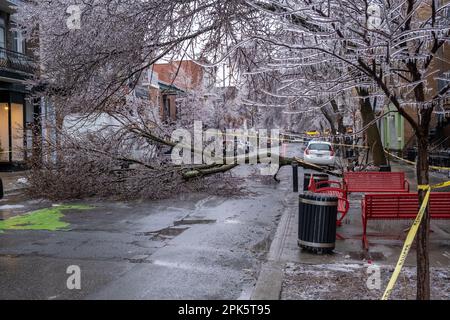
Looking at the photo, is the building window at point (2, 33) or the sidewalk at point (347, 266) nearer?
the sidewalk at point (347, 266)

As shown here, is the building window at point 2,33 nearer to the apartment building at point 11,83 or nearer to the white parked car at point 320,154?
the apartment building at point 11,83

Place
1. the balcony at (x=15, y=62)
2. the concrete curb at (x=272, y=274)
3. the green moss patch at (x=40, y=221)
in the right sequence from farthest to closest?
1. the balcony at (x=15, y=62)
2. the green moss patch at (x=40, y=221)
3. the concrete curb at (x=272, y=274)

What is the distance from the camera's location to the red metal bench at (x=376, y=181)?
1159 cm

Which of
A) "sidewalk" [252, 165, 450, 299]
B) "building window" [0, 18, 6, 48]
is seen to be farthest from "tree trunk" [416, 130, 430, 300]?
"building window" [0, 18, 6, 48]

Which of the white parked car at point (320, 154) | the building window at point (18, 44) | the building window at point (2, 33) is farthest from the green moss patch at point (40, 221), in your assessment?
the white parked car at point (320, 154)

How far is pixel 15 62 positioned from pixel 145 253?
61.2ft

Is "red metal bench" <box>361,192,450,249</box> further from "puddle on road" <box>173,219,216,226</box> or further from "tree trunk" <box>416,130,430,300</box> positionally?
"puddle on road" <box>173,219,216,226</box>

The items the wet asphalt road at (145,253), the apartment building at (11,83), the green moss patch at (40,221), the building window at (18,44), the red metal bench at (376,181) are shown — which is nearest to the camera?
the wet asphalt road at (145,253)

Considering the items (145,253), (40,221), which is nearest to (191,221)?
(145,253)

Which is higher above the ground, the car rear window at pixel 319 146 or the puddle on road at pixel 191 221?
the car rear window at pixel 319 146

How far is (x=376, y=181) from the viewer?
11828 mm

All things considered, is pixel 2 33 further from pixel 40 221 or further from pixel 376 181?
pixel 376 181

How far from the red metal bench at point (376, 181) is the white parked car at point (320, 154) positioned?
49.7ft

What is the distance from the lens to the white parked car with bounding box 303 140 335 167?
2731 cm
